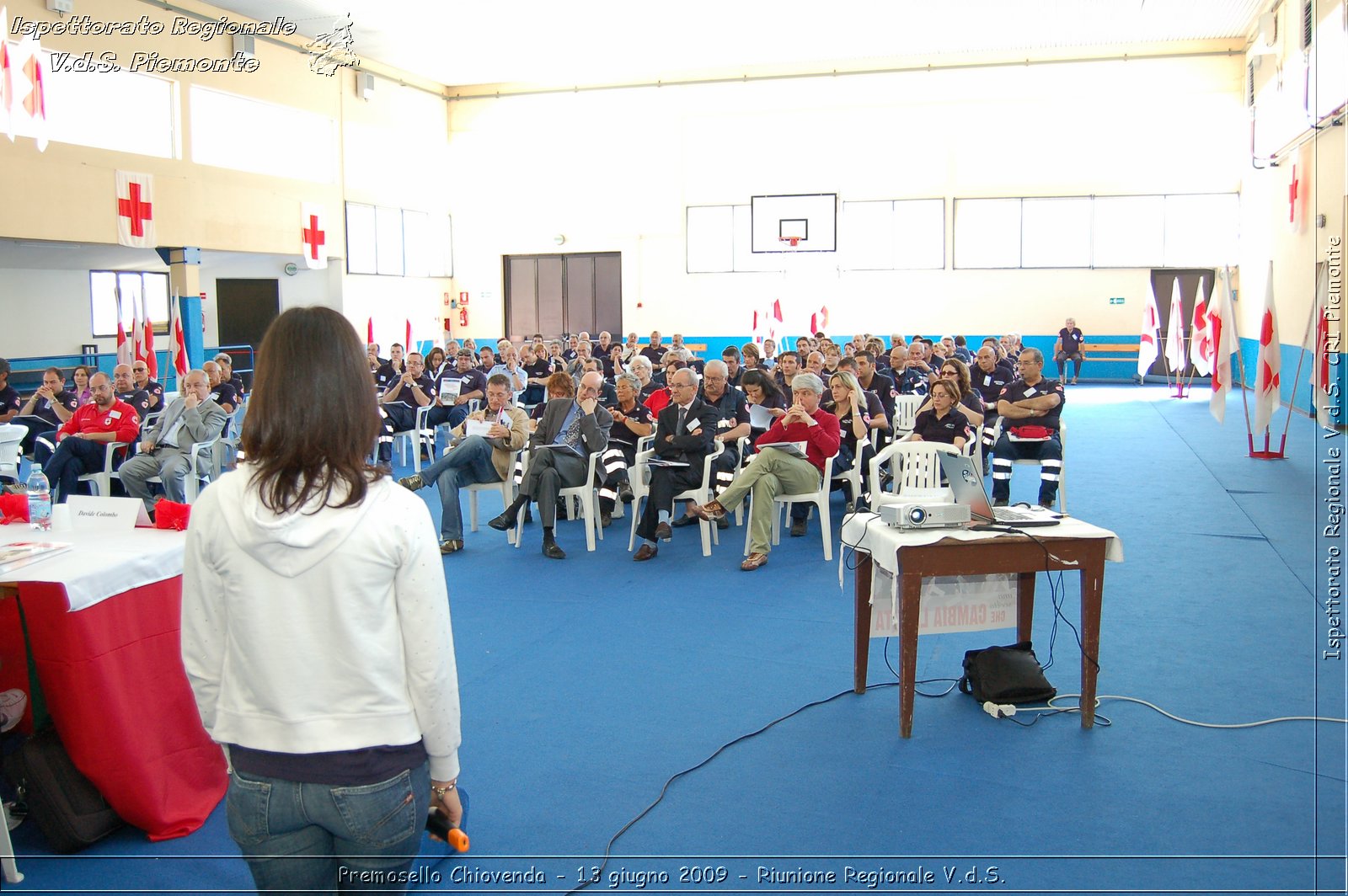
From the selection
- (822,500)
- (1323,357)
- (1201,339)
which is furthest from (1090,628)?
(1201,339)

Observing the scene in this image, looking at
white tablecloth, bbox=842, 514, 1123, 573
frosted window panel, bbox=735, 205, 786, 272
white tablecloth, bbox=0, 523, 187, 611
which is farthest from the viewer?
frosted window panel, bbox=735, 205, 786, 272

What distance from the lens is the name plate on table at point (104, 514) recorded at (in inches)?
121

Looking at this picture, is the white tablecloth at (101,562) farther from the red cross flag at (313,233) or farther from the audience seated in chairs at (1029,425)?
the red cross flag at (313,233)

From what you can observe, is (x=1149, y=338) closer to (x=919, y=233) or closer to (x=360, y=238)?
(x=919, y=233)

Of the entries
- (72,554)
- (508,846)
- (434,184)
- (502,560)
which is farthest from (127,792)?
(434,184)

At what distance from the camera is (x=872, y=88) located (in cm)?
1844

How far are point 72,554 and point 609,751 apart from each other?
5.46 feet

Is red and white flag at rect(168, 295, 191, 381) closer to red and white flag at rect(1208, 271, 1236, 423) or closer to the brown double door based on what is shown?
the brown double door

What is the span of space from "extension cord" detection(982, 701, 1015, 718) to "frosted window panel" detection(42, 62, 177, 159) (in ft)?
42.2

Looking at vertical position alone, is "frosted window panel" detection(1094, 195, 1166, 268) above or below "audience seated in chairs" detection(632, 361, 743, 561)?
above

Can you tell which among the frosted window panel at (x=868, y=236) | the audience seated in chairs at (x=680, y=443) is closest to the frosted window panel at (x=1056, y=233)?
the frosted window panel at (x=868, y=236)

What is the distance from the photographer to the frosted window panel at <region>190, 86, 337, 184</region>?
1403 cm

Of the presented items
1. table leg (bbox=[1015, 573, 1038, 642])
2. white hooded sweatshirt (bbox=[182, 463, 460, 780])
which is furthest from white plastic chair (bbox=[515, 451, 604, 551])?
white hooded sweatshirt (bbox=[182, 463, 460, 780])

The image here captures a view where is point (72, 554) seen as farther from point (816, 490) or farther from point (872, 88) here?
point (872, 88)
